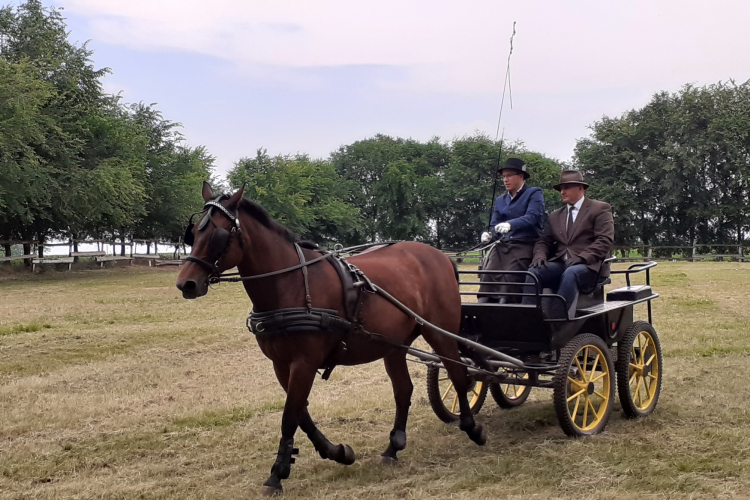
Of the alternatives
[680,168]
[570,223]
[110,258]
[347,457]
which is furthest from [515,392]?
[680,168]

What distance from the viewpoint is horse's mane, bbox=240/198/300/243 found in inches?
191

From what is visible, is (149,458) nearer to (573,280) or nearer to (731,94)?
(573,280)

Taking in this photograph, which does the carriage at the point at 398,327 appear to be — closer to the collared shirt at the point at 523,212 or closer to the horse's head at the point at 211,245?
the horse's head at the point at 211,245

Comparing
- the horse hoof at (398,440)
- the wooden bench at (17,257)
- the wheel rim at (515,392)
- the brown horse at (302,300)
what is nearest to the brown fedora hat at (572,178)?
the brown horse at (302,300)

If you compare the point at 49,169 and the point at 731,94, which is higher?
the point at 731,94

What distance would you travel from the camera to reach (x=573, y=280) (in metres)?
6.14

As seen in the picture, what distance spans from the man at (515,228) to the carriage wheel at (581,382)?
800 millimetres

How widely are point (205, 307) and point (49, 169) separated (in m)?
11.5

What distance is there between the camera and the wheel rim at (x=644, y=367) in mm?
6820

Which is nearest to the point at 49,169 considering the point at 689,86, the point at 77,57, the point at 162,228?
the point at 77,57

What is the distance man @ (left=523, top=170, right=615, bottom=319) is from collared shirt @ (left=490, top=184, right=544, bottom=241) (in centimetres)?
15

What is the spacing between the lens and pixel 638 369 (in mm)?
6855

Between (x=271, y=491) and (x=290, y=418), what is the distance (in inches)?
19.1

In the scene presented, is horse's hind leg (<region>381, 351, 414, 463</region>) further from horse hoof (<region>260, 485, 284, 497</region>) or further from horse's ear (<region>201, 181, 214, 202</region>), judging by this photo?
horse's ear (<region>201, 181, 214, 202</region>)
